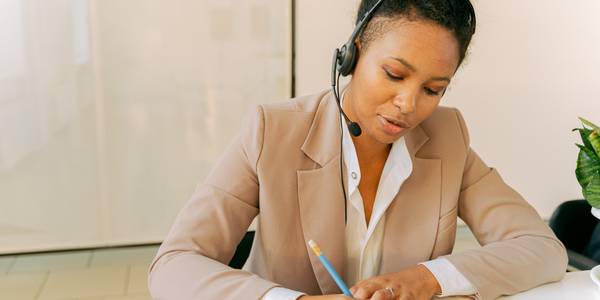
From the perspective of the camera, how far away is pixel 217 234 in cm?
104

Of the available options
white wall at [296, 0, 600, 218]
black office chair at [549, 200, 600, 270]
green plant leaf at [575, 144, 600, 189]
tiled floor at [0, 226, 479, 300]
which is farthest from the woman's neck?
white wall at [296, 0, 600, 218]

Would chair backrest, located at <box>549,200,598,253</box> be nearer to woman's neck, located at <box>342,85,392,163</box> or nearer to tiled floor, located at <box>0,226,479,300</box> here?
tiled floor, located at <box>0,226,479,300</box>

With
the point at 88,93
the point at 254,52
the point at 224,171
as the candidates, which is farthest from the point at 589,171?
the point at 88,93

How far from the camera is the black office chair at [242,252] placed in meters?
1.22

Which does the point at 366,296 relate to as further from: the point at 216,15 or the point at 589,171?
the point at 216,15

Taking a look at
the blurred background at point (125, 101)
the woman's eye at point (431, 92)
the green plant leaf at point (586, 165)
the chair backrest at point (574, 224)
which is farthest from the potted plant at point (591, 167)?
the blurred background at point (125, 101)

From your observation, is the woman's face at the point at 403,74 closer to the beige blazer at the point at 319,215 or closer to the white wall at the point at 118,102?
the beige blazer at the point at 319,215

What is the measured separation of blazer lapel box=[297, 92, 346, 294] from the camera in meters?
1.09

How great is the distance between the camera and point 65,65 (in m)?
2.50

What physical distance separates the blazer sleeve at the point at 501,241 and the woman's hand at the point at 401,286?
0.26 feet

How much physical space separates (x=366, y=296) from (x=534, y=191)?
2.66m

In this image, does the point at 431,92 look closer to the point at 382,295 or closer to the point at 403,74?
the point at 403,74

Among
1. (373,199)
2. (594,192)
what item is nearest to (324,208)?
(373,199)

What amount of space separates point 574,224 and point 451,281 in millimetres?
1035
